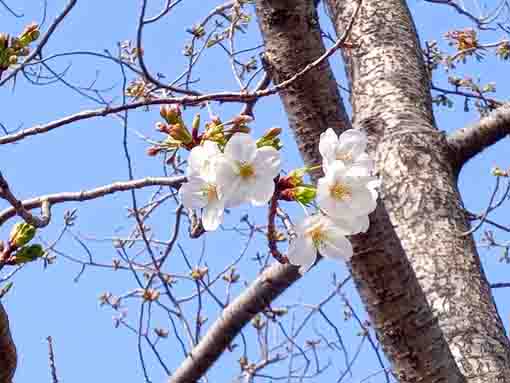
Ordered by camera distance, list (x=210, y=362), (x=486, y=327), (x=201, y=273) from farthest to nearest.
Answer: (x=201, y=273) < (x=210, y=362) < (x=486, y=327)

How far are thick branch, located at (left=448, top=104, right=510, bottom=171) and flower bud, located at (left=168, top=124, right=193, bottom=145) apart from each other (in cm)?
120

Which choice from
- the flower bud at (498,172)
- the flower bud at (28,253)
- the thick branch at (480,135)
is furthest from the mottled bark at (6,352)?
the flower bud at (498,172)

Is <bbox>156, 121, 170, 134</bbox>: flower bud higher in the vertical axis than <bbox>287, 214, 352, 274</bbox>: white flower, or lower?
higher

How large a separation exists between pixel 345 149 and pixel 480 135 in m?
1.22

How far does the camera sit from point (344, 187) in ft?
2.64

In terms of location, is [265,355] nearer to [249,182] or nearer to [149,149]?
[149,149]

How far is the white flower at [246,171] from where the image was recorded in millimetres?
771

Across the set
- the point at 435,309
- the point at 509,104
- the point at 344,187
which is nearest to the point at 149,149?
the point at 344,187

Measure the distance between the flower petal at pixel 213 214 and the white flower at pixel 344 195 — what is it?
0.12m

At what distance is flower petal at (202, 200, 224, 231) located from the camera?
32.0 inches

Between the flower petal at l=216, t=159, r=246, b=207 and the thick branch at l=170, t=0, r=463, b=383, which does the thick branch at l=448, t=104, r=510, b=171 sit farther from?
the flower petal at l=216, t=159, r=246, b=207

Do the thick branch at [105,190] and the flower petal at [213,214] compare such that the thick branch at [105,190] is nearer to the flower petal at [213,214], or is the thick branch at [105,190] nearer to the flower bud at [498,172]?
the flower petal at [213,214]

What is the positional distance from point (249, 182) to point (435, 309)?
35.1 inches

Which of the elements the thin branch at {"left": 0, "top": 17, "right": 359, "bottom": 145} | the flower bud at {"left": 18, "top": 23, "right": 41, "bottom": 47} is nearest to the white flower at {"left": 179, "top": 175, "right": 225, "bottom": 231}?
the thin branch at {"left": 0, "top": 17, "right": 359, "bottom": 145}
